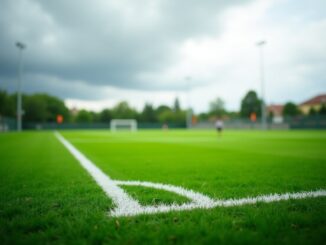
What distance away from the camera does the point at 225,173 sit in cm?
463

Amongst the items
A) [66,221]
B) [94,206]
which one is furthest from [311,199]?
[66,221]

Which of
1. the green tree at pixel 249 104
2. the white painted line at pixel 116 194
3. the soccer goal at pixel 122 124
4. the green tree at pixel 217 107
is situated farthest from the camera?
the green tree at pixel 217 107

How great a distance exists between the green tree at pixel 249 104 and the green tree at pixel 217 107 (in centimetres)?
1284

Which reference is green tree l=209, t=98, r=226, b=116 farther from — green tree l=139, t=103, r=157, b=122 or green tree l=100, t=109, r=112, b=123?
green tree l=100, t=109, r=112, b=123

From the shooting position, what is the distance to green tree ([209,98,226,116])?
99.5 meters

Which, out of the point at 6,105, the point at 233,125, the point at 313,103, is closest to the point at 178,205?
the point at 233,125

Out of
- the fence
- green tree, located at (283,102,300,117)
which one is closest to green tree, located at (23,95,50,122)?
the fence

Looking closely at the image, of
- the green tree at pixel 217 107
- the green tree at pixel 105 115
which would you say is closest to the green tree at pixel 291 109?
the green tree at pixel 217 107

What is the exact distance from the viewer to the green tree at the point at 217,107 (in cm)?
9950

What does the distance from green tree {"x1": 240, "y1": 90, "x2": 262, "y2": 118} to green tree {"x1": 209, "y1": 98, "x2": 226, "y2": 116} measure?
506 inches

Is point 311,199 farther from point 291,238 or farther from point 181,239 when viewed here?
point 181,239

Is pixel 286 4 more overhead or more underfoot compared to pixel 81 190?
more overhead

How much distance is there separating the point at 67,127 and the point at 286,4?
61.2 meters

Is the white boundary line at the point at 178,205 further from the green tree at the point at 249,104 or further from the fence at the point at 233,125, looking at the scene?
the green tree at the point at 249,104
